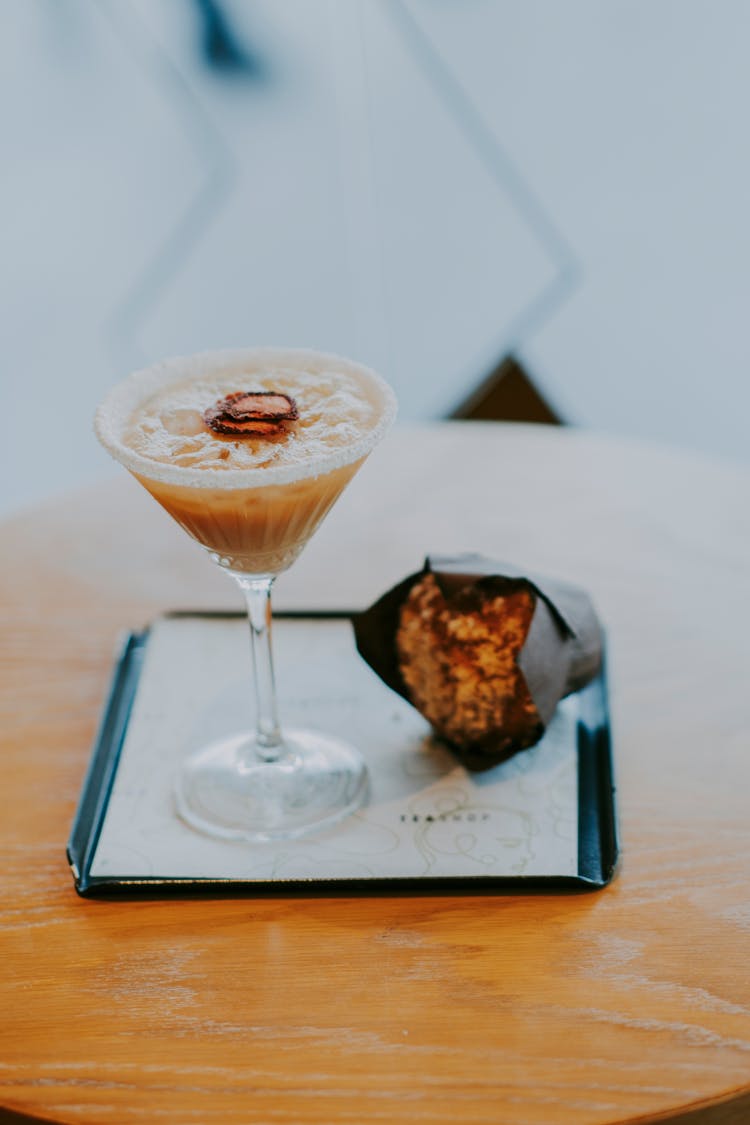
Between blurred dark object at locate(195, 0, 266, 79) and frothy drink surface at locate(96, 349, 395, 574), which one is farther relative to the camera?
blurred dark object at locate(195, 0, 266, 79)

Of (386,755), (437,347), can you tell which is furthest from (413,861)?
(437,347)

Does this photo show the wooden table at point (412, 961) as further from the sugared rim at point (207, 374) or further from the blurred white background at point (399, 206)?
the blurred white background at point (399, 206)

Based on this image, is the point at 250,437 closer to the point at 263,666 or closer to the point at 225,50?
the point at 263,666

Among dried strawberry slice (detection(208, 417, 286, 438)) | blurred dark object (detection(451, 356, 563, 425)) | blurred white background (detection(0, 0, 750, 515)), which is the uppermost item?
dried strawberry slice (detection(208, 417, 286, 438))

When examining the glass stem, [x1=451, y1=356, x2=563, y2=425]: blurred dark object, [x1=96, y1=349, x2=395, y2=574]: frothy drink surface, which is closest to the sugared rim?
[x1=96, y1=349, x2=395, y2=574]: frothy drink surface

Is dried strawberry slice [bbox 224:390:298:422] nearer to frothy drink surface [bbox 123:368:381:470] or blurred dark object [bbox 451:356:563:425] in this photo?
frothy drink surface [bbox 123:368:381:470]
